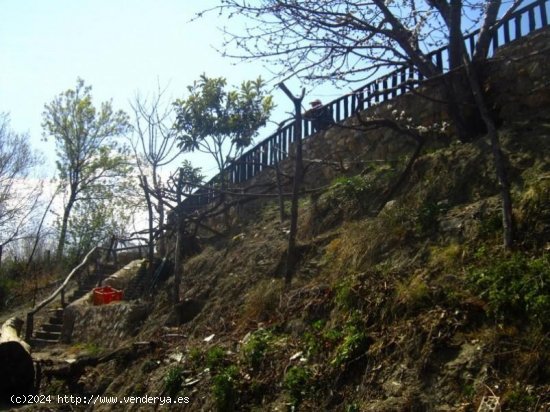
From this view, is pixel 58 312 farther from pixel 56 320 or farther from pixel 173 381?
pixel 173 381

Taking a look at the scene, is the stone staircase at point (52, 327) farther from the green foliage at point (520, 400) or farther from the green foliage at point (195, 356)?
the green foliage at point (520, 400)

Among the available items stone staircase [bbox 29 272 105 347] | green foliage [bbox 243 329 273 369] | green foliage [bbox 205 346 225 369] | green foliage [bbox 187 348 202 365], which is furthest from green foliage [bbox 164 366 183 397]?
stone staircase [bbox 29 272 105 347]

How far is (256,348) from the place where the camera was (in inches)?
218

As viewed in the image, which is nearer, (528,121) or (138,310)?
(528,121)

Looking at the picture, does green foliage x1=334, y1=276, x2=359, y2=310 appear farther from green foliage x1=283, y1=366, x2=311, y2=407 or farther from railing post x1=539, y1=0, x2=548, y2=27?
railing post x1=539, y1=0, x2=548, y2=27

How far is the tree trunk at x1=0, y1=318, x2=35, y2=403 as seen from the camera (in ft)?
24.3

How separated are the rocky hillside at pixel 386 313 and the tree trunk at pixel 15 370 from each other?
1.49 ft

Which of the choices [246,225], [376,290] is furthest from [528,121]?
[246,225]

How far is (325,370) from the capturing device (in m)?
4.65

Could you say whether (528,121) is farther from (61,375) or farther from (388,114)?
(61,375)

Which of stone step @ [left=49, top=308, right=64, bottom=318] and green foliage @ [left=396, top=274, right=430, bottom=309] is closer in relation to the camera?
green foliage @ [left=396, top=274, right=430, bottom=309]

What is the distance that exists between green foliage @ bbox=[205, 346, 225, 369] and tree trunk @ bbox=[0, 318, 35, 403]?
3202 millimetres

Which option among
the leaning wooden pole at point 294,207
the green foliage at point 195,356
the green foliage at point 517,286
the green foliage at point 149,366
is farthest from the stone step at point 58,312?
the green foliage at point 517,286

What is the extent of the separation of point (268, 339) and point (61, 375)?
3.87 meters
